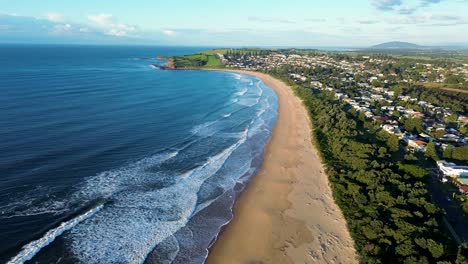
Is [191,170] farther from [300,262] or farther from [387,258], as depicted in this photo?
[387,258]

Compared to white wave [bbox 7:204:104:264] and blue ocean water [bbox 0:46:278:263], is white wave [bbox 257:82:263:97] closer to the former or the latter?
blue ocean water [bbox 0:46:278:263]

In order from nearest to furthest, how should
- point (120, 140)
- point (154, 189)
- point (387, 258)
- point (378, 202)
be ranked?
1. point (387, 258)
2. point (378, 202)
3. point (154, 189)
4. point (120, 140)

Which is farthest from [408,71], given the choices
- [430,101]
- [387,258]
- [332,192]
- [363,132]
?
[387,258]

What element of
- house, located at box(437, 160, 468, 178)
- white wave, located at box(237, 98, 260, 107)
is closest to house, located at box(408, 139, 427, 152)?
house, located at box(437, 160, 468, 178)

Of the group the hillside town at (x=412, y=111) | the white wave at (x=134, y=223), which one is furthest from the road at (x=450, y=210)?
the white wave at (x=134, y=223)

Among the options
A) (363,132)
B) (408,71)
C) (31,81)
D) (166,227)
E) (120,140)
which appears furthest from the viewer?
(408,71)

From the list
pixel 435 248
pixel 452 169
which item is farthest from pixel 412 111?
pixel 435 248
